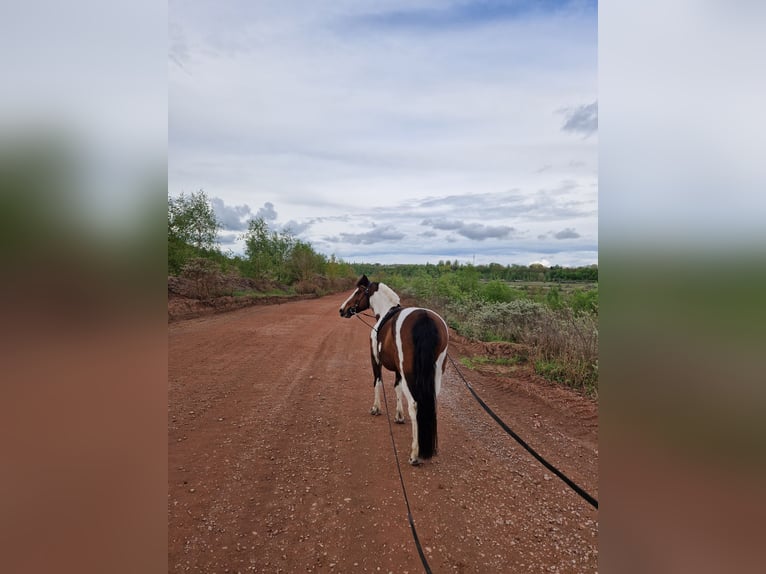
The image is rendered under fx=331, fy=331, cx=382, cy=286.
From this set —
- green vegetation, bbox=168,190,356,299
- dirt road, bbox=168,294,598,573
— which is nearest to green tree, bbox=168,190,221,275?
green vegetation, bbox=168,190,356,299

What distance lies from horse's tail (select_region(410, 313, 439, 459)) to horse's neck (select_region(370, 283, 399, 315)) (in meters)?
1.31

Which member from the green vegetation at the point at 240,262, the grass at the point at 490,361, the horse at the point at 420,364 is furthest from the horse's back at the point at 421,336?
the green vegetation at the point at 240,262

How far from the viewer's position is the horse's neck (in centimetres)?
474

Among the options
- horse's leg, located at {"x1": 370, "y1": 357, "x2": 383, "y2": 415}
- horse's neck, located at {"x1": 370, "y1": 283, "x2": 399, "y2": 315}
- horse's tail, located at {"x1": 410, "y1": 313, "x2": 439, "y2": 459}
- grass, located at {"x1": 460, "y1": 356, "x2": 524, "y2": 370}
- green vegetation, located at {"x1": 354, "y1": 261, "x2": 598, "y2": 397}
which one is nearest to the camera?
horse's tail, located at {"x1": 410, "y1": 313, "x2": 439, "y2": 459}

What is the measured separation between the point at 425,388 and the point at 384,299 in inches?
67.0

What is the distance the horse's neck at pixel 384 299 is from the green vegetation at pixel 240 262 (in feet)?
31.0

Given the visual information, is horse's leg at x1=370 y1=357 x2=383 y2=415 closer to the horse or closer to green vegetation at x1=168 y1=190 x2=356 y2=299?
the horse

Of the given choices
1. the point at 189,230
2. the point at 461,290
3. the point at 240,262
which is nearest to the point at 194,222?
the point at 189,230

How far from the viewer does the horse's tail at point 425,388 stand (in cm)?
337

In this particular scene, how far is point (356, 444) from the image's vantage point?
3756mm

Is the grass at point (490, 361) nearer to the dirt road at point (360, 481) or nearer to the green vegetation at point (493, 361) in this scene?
the green vegetation at point (493, 361)
